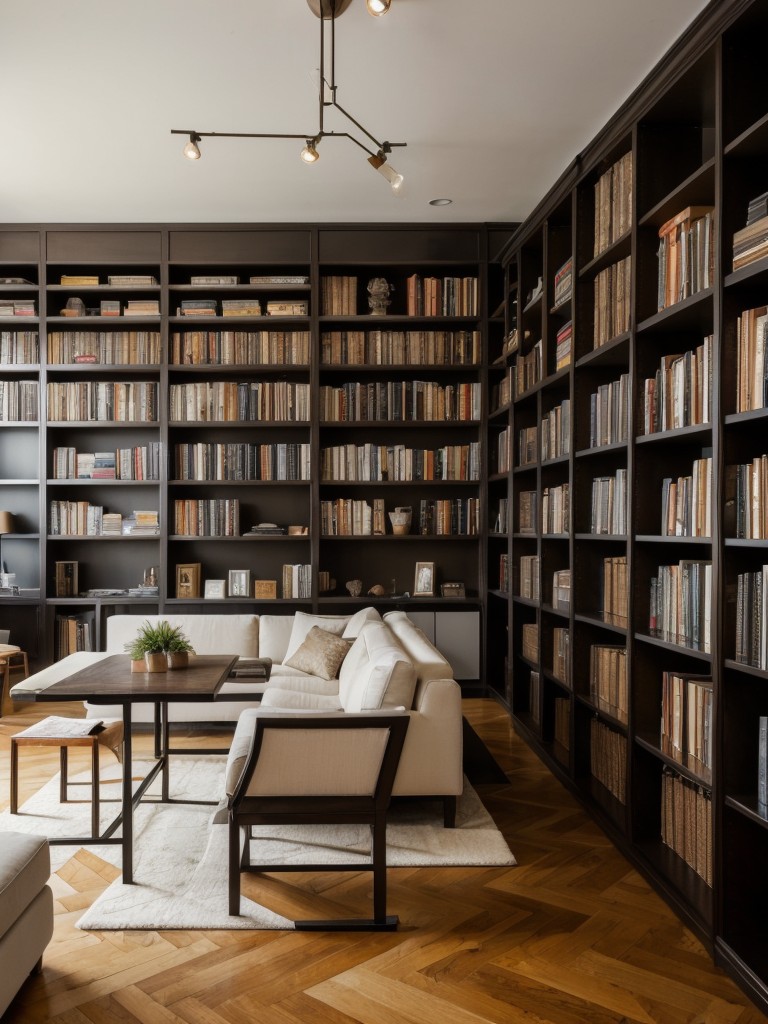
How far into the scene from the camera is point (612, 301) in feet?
11.9

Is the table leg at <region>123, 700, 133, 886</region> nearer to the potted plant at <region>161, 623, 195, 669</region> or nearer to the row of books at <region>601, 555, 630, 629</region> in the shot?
the potted plant at <region>161, 623, 195, 669</region>

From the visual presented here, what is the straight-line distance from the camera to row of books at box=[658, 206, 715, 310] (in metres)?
2.75

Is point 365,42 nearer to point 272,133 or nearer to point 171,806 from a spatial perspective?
point 272,133

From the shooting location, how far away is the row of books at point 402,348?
5.91 meters

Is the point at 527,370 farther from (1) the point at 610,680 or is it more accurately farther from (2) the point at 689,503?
(2) the point at 689,503

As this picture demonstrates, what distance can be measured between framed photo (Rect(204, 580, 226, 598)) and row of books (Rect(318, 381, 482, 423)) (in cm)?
144

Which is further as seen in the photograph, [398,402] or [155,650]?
[398,402]

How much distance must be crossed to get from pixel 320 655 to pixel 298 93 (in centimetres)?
296

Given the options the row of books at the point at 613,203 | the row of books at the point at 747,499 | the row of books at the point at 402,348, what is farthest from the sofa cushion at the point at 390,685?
the row of books at the point at 402,348

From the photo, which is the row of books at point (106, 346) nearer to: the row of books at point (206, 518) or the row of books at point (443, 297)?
the row of books at point (206, 518)

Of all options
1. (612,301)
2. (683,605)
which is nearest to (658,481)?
(683,605)

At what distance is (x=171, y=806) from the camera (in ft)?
12.2

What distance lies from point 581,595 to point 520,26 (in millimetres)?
2468

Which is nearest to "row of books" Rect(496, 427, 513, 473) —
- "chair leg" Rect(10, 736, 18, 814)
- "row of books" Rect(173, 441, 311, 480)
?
"row of books" Rect(173, 441, 311, 480)
